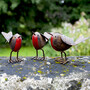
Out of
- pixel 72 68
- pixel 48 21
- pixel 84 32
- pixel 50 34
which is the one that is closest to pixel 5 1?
pixel 48 21

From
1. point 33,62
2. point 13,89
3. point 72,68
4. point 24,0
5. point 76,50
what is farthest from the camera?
point 24,0

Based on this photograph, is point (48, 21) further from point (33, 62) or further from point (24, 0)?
point (33, 62)

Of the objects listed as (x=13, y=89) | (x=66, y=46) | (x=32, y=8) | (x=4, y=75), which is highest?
(x=32, y=8)

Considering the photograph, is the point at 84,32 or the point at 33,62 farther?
the point at 84,32

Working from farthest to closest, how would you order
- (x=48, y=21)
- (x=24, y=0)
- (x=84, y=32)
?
(x=48, y=21), (x=24, y=0), (x=84, y=32)

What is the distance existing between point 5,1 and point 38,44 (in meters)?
4.64

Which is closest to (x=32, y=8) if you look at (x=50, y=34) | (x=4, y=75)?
(x=50, y=34)

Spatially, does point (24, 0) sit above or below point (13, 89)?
above

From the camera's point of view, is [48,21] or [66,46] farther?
[48,21]

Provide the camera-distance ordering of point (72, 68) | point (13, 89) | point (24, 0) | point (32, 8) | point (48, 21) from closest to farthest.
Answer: point (13, 89)
point (72, 68)
point (24, 0)
point (32, 8)
point (48, 21)

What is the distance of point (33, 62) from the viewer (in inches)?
70.1

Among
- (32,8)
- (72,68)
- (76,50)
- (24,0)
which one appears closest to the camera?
(72,68)

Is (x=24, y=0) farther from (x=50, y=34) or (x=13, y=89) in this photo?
(x=13, y=89)

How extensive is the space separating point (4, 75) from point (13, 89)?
17 centimetres
